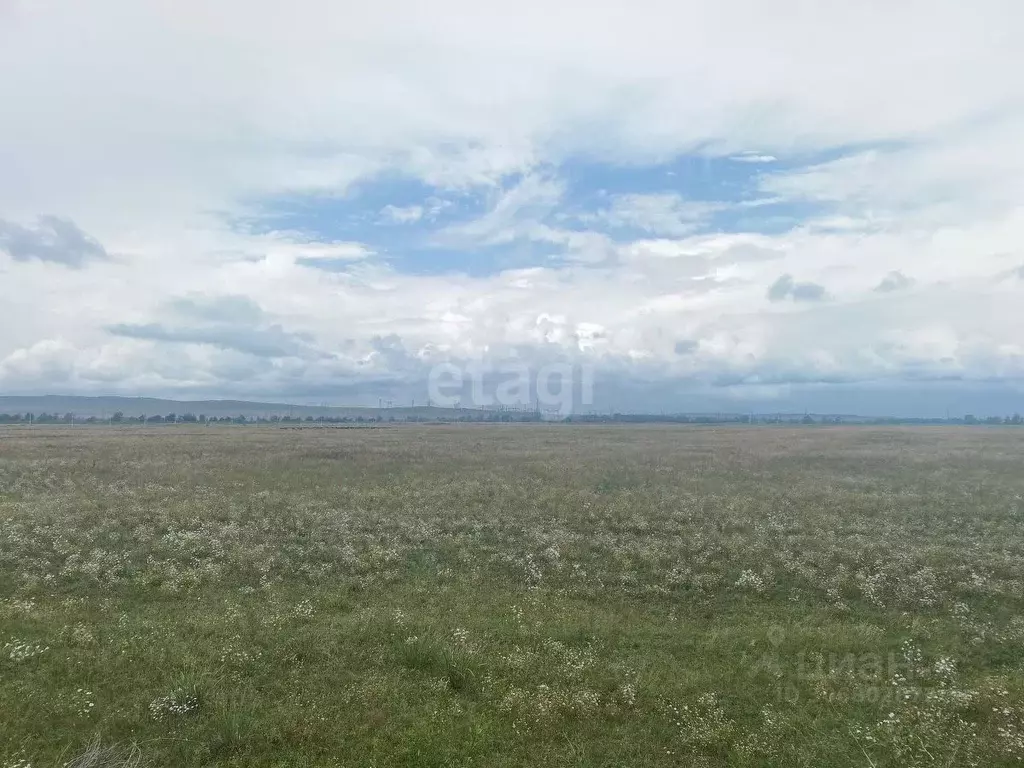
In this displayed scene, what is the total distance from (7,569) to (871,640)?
88.3 ft

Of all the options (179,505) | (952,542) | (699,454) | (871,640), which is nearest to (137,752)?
(871,640)

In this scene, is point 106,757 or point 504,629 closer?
point 106,757

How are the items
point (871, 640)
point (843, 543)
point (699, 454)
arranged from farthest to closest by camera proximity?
point (699, 454)
point (843, 543)
point (871, 640)

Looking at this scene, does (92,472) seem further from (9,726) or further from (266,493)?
(9,726)

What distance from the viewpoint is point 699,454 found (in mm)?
69625

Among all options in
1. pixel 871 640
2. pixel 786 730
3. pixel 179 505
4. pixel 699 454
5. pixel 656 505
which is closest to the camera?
pixel 786 730

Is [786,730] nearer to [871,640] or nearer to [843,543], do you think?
[871,640]

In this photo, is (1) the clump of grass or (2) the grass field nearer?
(1) the clump of grass

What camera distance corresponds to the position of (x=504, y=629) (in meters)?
18.0

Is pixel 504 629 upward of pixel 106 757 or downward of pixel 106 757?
downward

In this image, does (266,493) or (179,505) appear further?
(266,493)

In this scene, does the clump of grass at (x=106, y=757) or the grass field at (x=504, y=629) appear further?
the grass field at (x=504, y=629)

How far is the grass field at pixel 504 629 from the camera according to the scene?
12.5 m

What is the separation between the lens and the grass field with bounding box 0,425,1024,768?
40.9 ft
